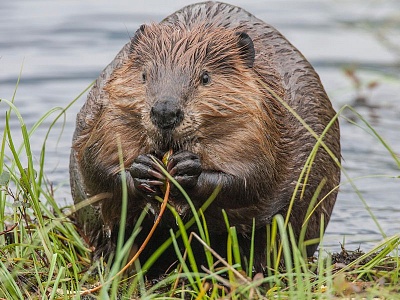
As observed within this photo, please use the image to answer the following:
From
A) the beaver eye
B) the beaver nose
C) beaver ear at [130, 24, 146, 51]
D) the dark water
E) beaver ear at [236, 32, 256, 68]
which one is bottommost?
the dark water

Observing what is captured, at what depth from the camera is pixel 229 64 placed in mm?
4715

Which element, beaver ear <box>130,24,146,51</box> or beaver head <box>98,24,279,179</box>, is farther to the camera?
beaver ear <box>130,24,146,51</box>

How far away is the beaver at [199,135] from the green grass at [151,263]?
134 millimetres

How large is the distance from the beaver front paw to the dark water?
189cm

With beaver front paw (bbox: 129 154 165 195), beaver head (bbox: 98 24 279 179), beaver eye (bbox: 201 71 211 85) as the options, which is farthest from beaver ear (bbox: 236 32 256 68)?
beaver front paw (bbox: 129 154 165 195)

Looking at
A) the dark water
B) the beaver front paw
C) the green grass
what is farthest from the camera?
the dark water

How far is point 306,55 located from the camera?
10.3m

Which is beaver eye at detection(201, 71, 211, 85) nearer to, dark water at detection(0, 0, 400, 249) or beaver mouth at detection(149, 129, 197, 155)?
beaver mouth at detection(149, 129, 197, 155)

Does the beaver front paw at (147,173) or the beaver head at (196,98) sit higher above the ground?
the beaver head at (196,98)

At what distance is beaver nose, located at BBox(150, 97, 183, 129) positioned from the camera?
13.8ft

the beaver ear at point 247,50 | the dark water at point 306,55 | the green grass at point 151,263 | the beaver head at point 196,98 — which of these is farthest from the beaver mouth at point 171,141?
the dark water at point 306,55

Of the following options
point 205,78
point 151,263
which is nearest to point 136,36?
point 205,78

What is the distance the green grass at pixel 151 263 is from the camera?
3.97m

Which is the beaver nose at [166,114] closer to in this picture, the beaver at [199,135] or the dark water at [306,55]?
the beaver at [199,135]
